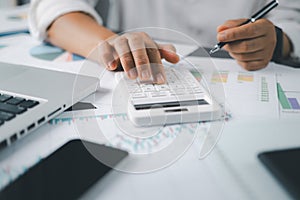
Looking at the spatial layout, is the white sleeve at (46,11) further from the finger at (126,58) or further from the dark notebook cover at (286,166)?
the dark notebook cover at (286,166)

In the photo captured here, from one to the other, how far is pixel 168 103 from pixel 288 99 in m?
0.16

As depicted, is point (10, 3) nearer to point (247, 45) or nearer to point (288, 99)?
point (247, 45)

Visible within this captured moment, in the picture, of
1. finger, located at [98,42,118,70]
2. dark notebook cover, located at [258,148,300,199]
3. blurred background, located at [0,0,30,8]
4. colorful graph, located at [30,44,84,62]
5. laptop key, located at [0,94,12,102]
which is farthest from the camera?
blurred background, located at [0,0,30,8]

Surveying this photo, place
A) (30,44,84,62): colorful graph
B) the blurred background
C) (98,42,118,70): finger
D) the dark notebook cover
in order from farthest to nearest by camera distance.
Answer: the blurred background → (30,44,84,62): colorful graph → (98,42,118,70): finger → the dark notebook cover

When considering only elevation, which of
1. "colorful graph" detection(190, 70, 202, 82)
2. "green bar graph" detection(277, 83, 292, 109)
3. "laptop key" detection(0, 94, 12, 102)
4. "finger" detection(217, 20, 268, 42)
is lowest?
"green bar graph" detection(277, 83, 292, 109)

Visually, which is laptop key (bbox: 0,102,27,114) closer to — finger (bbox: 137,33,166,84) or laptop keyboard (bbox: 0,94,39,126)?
laptop keyboard (bbox: 0,94,39,126)

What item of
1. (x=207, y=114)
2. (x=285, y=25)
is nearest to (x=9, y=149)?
(x=207, y=114)

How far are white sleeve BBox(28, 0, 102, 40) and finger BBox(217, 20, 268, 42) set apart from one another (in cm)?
31

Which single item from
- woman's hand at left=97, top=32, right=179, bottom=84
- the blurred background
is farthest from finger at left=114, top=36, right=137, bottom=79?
the blurred background

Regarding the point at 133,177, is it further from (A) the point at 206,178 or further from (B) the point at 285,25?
(B) the point at 285,25

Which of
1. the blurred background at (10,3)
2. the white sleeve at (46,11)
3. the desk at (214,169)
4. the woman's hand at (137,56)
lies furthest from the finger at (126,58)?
the blurred background at (10,3)

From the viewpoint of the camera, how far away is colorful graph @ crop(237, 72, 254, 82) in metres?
0.51

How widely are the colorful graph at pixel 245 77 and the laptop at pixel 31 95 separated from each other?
207mm

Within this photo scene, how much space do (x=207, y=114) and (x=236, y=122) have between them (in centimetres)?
3
